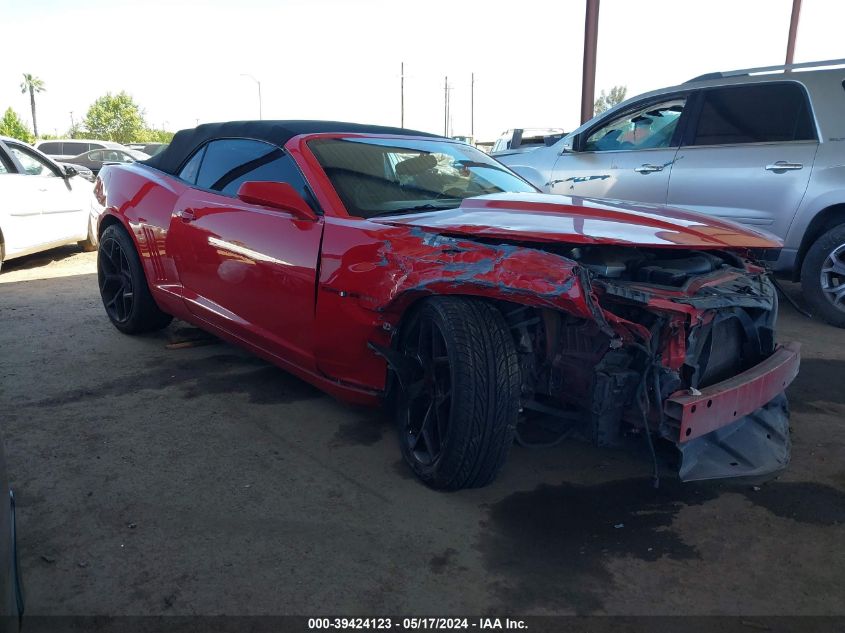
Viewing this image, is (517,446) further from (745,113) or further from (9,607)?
(745,113)

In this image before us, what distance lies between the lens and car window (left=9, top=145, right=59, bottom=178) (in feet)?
24.6

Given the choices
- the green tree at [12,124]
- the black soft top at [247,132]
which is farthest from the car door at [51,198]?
the green tree at [12,124]

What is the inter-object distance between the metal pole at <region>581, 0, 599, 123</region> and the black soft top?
290 inches

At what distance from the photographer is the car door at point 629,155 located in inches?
231

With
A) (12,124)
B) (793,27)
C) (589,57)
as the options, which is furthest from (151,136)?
(589,57)

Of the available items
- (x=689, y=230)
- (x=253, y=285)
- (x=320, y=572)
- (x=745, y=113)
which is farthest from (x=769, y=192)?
(x=320, y=572)

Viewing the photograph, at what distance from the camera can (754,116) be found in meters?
5.49

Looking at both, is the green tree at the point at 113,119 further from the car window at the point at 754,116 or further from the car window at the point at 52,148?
the car window at the point at 754,116

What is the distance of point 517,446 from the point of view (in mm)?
3207

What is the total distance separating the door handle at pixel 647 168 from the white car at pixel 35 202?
20.3 ft

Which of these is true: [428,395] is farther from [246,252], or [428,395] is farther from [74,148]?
[74,148]

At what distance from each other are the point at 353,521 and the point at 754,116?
15.6ft

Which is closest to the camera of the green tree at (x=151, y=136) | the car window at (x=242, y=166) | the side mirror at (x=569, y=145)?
the car window at (x=242, y=166)

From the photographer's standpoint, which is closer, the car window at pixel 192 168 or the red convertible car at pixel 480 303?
the red convertible car at pixel 480 303
